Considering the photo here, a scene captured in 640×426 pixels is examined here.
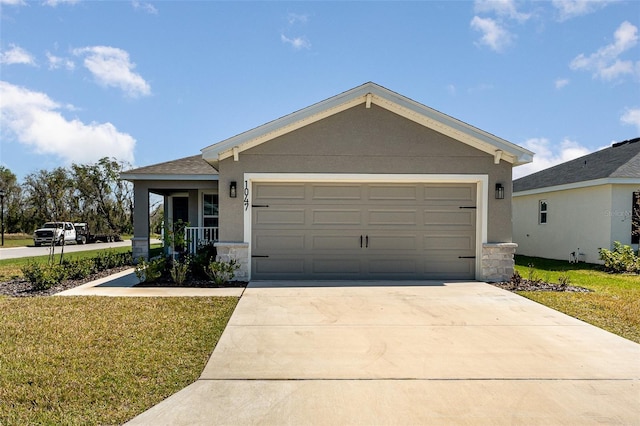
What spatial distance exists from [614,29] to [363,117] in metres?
8.20

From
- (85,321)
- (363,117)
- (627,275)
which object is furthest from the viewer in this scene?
(627,275)

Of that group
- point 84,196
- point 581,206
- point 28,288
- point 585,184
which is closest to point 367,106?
point 28,288

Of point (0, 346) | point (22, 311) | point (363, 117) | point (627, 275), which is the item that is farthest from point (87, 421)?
point (627, 275)

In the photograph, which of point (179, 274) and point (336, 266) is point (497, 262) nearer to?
point (336, 266)

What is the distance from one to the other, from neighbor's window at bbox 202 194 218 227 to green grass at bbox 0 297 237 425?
7256 mm

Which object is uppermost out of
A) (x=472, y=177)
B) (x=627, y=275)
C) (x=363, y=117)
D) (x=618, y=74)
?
(x=618, y=74)

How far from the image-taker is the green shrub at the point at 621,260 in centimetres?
1122

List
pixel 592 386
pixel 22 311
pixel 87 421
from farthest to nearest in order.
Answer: pixel 22 311 → pixel 592 386 → pixel 87 421

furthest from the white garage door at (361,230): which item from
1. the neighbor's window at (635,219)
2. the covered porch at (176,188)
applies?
the neighbor's window at (635,219)

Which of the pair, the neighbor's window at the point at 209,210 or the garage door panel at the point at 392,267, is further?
the neighbor's window at the point at 209,210

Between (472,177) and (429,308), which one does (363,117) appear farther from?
(429,308)

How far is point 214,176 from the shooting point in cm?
1207

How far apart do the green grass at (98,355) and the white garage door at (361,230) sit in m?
2.53

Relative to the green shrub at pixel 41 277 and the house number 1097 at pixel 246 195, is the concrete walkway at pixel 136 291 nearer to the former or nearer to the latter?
the green shrub at pixel 41 277
